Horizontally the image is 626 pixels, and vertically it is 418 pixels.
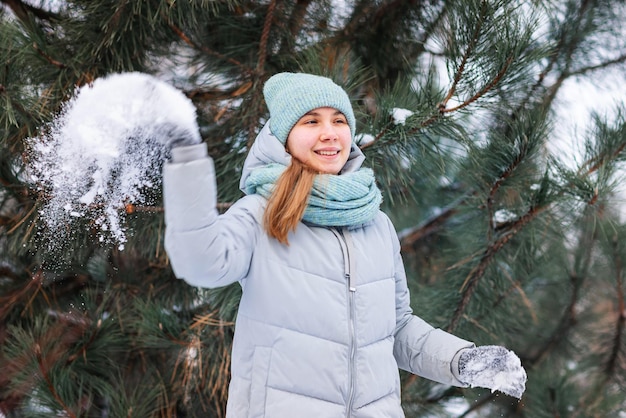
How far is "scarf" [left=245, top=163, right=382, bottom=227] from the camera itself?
0.85 meters

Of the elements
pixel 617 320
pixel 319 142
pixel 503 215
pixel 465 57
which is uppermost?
pixel 465 57

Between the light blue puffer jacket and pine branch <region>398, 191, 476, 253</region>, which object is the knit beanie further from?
pine branch <region>398, 191, 476, 253</region>

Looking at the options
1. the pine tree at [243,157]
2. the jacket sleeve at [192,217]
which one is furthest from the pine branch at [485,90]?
the jacket sleeve at [192,217]

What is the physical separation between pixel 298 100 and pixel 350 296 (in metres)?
0.30

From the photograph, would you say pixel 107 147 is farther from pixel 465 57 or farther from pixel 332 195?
pixel 465 57

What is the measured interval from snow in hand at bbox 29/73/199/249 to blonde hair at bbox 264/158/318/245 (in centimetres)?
17

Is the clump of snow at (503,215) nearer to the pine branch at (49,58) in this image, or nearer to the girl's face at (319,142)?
the girl's face at (319,142)

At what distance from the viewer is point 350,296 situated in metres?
0.85

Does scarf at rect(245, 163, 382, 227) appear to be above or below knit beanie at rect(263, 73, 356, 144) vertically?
below

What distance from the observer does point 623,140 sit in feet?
4.14

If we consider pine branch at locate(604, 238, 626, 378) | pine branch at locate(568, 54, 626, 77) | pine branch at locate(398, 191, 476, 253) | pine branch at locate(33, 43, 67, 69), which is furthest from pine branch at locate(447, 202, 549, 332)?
pine branch at locate(33, 43, 67, 69)

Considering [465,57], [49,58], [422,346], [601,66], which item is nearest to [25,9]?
[49,58]

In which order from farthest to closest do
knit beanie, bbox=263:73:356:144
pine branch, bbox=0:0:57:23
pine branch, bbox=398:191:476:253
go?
pine branch, bbox=398:191:476:253 < pine branch, bbox=0:0:57:23 < knit beanie, bbox=263:73:356:144

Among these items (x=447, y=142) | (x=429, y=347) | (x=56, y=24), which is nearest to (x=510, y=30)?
(x=447, y=142)
